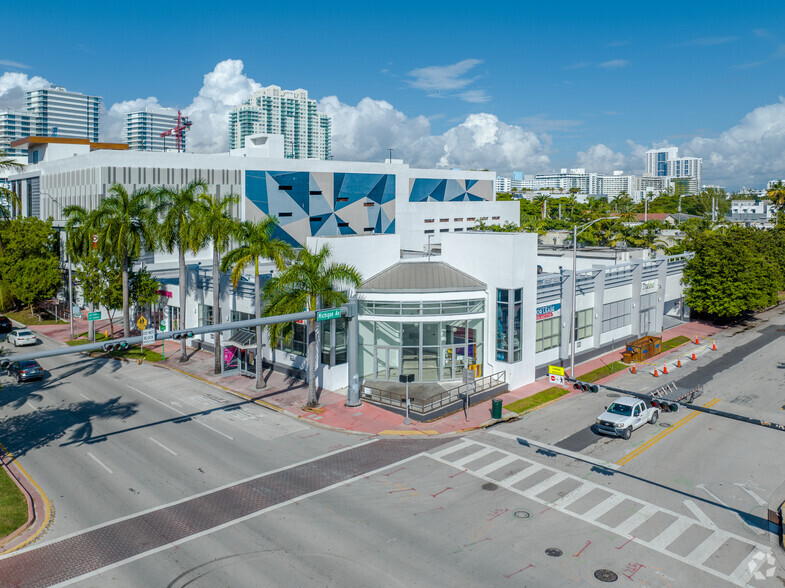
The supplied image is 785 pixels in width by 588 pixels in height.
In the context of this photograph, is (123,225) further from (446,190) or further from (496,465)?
(446,190)

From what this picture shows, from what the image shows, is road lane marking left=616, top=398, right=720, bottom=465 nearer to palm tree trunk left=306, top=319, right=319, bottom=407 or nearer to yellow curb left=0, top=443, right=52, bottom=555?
palm tree trunk left=306, top=319, right=319, bottom=407

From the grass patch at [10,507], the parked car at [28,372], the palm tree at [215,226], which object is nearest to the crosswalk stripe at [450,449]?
the grass patch at [10,507]

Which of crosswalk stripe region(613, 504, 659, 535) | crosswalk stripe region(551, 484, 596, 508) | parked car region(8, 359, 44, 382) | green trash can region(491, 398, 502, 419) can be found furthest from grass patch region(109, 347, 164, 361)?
crosswalk stripe region(613, 504, 659, 535)

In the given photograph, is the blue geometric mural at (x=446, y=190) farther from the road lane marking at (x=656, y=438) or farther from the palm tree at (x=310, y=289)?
the road lane marking at (x=656, y=438)

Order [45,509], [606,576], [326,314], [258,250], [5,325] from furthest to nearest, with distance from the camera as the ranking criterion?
[5,325]
[258,250]
[326,314]
[45,509]
[606,576]

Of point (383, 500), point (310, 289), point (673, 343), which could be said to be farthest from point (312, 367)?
point (673, 343)

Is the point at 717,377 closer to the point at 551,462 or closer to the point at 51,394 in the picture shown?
the point at 551,462
